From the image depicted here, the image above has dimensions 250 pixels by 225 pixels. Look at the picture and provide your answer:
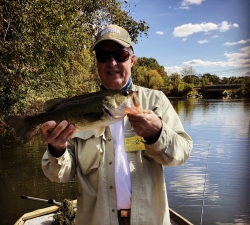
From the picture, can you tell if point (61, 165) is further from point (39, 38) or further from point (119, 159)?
point (39, 38)

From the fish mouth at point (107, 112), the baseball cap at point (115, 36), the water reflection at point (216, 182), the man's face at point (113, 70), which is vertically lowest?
the water reflection at point (216, 182)

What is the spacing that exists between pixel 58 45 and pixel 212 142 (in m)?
11.9

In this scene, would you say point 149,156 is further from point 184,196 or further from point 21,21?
point 184,196

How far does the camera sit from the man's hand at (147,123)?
178 cm

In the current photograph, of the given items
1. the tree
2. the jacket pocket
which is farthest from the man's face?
the tree

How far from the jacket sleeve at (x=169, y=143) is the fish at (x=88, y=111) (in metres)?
0.27

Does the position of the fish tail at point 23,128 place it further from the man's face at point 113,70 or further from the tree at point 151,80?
the tree at point 151,80

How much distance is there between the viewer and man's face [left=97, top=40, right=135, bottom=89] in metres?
2.25

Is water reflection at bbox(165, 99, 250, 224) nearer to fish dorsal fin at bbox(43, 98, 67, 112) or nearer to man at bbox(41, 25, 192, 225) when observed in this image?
man at bbox(41, 25, 192, 225)

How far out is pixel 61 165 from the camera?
82.4 inches

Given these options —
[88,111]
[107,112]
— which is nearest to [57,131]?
[88,111]

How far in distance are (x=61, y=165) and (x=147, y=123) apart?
0.76m

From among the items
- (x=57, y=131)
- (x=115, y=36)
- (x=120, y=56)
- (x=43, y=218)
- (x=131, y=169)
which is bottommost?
Result: (x=43, y=218)

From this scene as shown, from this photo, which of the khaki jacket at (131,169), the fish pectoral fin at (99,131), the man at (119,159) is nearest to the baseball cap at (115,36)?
the man at (119,159)
